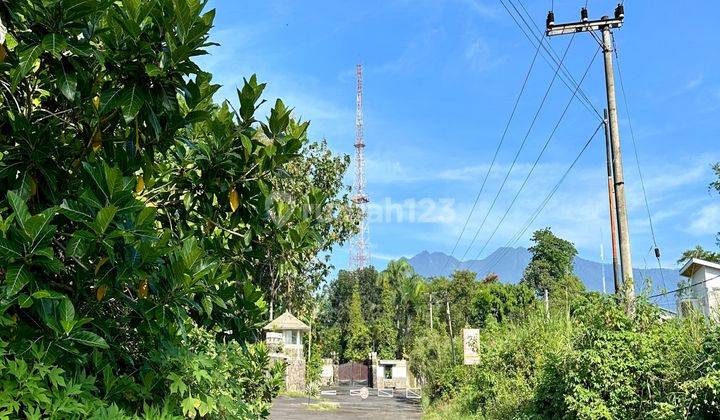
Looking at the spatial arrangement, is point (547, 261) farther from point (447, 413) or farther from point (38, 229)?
point (38, 229)

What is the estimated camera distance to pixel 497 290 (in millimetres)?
54094

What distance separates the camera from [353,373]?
62.9 meters

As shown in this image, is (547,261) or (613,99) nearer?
(613,99)

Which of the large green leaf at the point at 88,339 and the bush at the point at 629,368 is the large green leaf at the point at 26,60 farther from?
the bush at the point at 629,368

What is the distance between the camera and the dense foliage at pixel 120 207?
292cm

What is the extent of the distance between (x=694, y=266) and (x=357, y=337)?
146ft

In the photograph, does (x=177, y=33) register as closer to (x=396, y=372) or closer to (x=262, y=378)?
(x=262, y=378)

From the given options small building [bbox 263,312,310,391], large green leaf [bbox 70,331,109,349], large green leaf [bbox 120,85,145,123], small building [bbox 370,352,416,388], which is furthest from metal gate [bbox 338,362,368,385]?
large green leaf [bbox 120,85,145,123]

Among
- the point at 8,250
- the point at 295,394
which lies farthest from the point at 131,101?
the point at 295,394

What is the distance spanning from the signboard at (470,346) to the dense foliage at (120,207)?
1413 cm

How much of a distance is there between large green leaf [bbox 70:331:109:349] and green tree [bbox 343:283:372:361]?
61588 millimetres

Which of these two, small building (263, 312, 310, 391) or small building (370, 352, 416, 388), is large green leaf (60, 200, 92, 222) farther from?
small building (370, 352, 416, 388)

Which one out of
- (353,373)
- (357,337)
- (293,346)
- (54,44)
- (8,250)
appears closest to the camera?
(8,250)

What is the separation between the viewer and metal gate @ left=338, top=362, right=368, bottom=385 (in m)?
62.8
